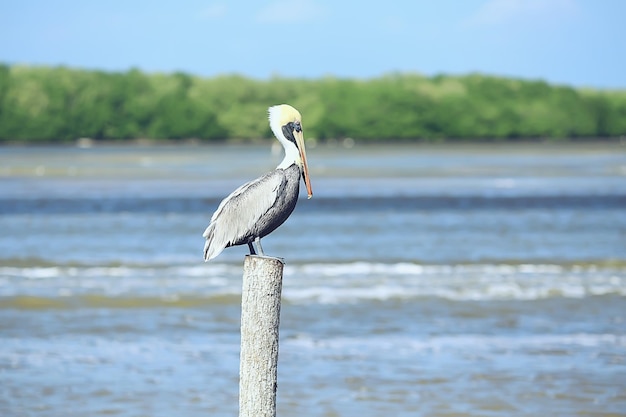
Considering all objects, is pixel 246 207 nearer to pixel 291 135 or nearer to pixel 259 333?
pixel 291 135

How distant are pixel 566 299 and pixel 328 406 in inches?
229

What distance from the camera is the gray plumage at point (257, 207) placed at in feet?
21.7

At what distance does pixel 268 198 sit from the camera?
661 cm

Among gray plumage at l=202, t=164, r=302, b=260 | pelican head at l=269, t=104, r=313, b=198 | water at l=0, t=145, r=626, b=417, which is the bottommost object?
water at l=0, t=145, r=626, b=417

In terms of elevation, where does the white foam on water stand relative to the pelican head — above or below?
below

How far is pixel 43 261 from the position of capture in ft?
66.5

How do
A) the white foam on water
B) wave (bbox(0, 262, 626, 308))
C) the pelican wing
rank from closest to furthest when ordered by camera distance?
the pelican wing < wave (bbox(0, 262, 626, 308)) < the white foam on water

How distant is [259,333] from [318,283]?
10.3 meters

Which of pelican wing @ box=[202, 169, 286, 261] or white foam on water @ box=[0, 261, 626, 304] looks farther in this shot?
white foam on water @ box=[0, 261, 626, 304]

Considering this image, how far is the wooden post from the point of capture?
244 inches

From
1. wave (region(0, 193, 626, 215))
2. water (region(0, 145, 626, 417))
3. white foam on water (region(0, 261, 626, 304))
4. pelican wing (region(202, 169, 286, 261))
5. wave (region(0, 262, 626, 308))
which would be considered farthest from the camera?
wave (region(0, 193, 626, 215))

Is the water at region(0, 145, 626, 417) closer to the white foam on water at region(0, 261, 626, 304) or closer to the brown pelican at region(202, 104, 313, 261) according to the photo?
the white foam on water at region(0, 261, 626, 304)

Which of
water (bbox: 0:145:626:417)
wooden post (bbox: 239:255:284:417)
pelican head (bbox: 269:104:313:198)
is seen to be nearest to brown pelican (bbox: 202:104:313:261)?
pelican head (bbox: 269:104:313:198)

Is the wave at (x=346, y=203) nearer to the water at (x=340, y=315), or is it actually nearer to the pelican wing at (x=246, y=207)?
the water at (x=340, y=315)
